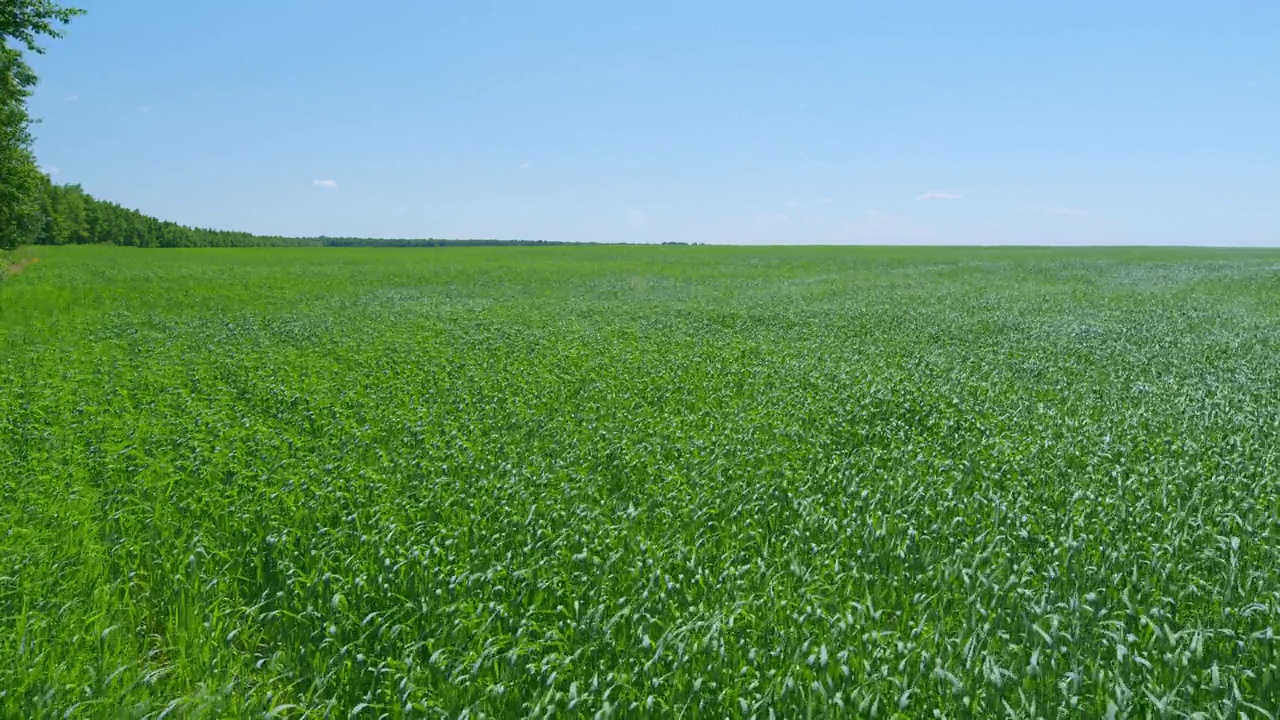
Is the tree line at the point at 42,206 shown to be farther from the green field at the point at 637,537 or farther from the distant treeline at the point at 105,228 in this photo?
the green field at the point at 637,537

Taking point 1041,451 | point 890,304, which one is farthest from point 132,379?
point 890,304

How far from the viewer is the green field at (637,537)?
4.59m

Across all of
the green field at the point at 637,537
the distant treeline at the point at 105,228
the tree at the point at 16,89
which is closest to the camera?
the green field at the point at 637,537

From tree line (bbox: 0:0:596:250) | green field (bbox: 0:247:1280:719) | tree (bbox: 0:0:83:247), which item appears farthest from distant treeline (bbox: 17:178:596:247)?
green field (bbox: 0:247:1280:719)

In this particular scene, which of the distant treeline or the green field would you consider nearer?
the green field

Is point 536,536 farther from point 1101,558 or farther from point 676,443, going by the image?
point 1101,558

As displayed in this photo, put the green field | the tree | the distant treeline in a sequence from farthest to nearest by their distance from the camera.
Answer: the distant treeline → the tree → the green field

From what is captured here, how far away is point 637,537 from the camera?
6559 millimetres

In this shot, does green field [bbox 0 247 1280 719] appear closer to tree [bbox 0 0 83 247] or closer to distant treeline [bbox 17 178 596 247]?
tree [bbox 0 0 83 247]

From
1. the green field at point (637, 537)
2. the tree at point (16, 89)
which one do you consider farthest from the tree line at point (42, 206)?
the green field at point (637, 537)

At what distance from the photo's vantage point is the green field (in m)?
4.59

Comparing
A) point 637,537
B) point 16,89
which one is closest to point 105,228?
point 16,89

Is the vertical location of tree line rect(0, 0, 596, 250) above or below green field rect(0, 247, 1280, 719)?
above

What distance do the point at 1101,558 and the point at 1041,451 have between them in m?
3.40
